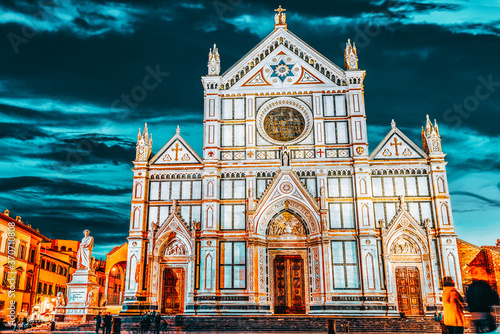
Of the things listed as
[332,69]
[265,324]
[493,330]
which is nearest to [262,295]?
[265,324]

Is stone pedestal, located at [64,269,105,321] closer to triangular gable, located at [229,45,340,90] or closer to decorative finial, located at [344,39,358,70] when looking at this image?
triangular gable, located at [229,45,340,90]

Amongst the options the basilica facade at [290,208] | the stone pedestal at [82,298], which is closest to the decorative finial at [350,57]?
the basilica facade at [290,208]

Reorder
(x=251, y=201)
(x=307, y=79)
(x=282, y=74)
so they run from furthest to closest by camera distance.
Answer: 1. (x=282, y=74)
2. (x=307, y=79)
3. (x=251, y=201)

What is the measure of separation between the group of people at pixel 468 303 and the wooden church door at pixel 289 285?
2021cm

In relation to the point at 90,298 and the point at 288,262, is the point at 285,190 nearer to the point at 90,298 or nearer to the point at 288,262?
the point at 288,262

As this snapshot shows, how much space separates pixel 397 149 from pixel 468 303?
81.2ft

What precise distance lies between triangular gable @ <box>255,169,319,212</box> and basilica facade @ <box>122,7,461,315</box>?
0.07m

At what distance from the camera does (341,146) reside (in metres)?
31.6

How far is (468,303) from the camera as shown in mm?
7785

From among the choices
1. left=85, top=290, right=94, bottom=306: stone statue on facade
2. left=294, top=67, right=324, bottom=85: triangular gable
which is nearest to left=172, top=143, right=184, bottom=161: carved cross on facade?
left=294, top=67, right=324, bottom=85: triangular gable

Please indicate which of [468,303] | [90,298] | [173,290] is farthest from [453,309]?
[173,290]

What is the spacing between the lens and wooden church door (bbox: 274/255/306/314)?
29.7m

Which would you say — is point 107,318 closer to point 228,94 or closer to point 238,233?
point 238,233

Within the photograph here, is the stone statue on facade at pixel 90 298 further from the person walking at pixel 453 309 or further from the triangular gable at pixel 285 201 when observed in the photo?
the person walking at pixel 453 309
